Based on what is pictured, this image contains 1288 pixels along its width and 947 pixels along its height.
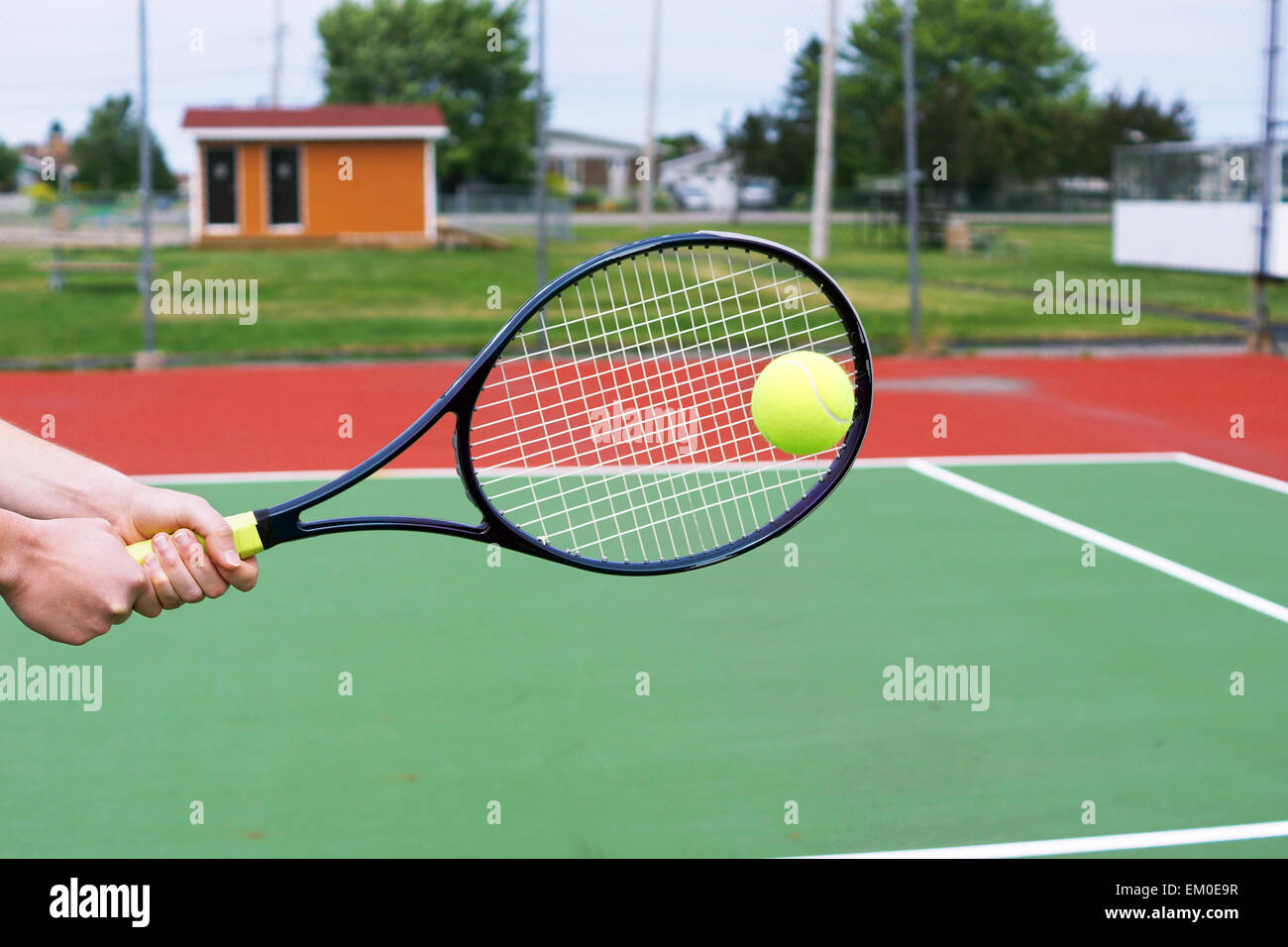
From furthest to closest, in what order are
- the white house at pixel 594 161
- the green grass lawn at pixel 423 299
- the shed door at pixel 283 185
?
the white house at pixel 594 161, the shed door at pixel 283 185, the green grass lawn at pixel 423 299

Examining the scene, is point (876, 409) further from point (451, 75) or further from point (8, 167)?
point (8, 167)

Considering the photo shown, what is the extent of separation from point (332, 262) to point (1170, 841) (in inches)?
878

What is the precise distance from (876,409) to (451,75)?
3717cm

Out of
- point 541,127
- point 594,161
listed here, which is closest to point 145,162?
point 541,127

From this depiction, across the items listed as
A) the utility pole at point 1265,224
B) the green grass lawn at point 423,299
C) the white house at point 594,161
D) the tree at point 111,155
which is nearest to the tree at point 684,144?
the white house at point 594,161

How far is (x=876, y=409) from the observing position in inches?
412

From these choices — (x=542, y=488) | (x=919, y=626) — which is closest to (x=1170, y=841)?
(x=919, y=626)

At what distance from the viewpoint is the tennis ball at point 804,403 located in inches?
140

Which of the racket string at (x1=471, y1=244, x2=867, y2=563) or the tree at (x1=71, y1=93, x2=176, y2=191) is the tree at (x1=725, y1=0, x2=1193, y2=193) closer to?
the tree at (x1=71, y1=93, x2=176, y2=191)

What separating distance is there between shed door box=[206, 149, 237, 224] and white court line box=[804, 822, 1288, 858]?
27.8m

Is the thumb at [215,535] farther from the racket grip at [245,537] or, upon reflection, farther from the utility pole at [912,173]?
the utility pole at [912,173]

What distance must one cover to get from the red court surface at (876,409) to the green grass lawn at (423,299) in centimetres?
157

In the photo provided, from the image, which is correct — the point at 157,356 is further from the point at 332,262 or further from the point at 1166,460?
the point at 332,262

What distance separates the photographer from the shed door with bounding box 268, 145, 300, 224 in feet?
95.8
